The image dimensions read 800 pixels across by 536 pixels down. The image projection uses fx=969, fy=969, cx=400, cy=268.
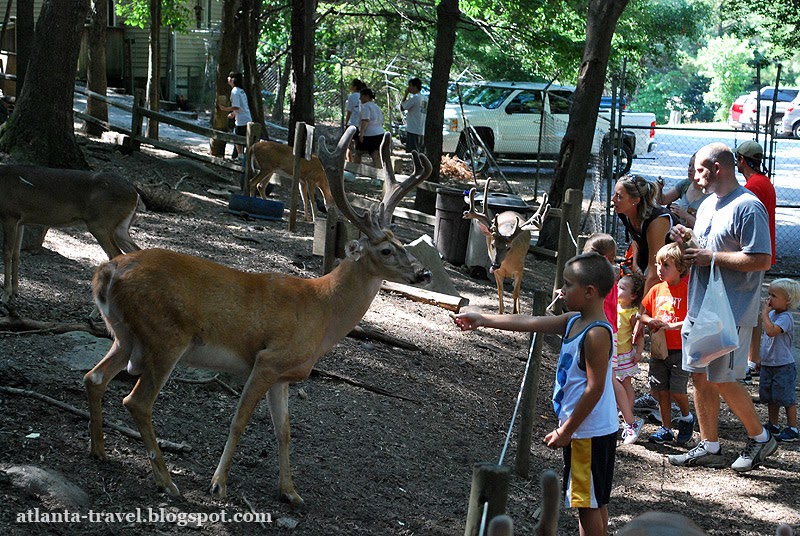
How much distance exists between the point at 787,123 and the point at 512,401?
2938 cm

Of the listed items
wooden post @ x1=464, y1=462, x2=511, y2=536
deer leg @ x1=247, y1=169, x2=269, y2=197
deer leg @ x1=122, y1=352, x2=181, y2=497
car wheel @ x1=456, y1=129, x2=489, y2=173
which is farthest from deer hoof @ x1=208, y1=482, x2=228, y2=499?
car wheel @ x1=456, y1=129, x2=489, y2=173

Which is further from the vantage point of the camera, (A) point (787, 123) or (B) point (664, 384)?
(A) point (787, 123)

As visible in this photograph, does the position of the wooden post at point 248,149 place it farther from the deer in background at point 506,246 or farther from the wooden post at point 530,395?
the wooden post at point 530,395

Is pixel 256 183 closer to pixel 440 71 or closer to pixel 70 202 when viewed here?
pixel 440 71

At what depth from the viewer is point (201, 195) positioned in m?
14.7

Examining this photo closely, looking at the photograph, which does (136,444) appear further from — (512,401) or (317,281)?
(512,401)

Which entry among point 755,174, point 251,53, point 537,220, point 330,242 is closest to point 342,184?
point 330,242

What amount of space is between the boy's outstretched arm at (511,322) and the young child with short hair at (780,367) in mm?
3744

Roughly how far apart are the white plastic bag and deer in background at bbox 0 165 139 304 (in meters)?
4.81

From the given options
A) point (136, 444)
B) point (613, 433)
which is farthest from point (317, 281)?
point (613, 433)

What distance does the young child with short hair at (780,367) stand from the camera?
7.84 m

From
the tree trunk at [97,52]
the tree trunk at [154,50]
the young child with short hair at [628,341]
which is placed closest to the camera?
the young child with short hair at [628,341]

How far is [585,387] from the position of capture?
4637mm

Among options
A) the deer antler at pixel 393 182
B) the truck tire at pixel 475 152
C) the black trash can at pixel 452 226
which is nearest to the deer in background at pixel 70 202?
the deer antler at pixel 393 182
